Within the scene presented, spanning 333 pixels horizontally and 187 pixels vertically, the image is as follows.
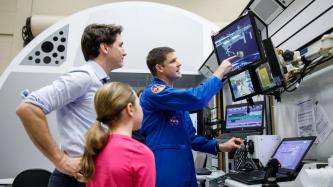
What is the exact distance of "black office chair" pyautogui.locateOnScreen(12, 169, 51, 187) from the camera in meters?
2.28

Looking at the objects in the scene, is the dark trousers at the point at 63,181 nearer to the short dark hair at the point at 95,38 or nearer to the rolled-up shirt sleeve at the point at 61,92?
the rolled-up shirt sleeve at the point at 61,92

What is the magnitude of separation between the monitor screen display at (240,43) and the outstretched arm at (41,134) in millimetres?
1079

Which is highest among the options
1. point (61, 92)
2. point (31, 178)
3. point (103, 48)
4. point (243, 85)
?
point (103, 48)

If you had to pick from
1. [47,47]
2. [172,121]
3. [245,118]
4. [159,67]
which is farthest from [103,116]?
[47,47]

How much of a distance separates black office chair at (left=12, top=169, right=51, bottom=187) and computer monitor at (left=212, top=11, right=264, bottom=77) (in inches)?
65.7

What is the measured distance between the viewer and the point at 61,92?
1147mm

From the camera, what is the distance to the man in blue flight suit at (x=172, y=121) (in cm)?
162

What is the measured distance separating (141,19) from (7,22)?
2.93m

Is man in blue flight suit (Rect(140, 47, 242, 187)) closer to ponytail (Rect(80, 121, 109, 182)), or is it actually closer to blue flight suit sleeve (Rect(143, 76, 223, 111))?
blue flight suit sleeve (Rect(143, 76, 223, 111))

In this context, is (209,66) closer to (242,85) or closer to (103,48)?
(242,85)

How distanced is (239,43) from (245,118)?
2.61 feet

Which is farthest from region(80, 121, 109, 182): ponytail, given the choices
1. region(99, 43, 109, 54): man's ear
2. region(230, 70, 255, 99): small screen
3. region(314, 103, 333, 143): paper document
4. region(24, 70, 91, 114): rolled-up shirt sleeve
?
region(314, 103, 333, 143): paper document

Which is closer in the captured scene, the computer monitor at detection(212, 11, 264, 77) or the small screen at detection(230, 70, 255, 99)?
the computer monitor at detection(212, 11, 264, 77)

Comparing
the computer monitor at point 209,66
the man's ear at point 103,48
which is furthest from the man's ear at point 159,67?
the computer monitor at point 209,66
